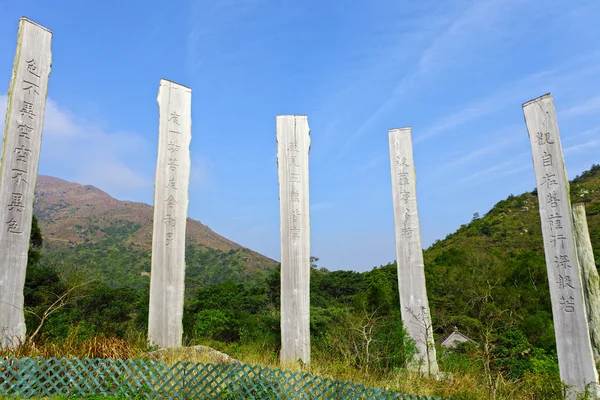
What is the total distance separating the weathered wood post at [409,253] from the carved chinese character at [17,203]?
17.1ft

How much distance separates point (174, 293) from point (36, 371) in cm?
235

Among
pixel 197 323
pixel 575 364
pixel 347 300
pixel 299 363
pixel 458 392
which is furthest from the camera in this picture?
pixel 347 300

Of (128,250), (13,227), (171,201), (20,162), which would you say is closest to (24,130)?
(20,162)

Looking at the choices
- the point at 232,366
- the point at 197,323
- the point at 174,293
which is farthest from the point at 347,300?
the point at 232,366

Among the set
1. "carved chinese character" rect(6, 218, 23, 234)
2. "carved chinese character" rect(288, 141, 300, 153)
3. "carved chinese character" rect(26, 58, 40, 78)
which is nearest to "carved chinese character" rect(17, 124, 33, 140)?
"carved chinese character" rect(26, 58, 40, 78)

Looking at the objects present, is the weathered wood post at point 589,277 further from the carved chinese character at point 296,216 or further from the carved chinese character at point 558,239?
the carved chinese character at point 296,216

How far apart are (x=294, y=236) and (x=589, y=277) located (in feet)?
14.2

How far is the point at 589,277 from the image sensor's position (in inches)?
262

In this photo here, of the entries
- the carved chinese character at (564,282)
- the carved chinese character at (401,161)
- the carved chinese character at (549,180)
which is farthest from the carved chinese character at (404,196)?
the carved chinese character at (564,282)

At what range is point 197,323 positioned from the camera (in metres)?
10.1

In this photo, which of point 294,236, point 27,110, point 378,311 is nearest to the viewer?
point 27,110

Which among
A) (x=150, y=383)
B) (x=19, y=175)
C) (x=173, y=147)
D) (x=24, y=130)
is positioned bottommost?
(x=150, y=383)

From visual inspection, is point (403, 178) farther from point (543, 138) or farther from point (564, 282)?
point (564, 282)

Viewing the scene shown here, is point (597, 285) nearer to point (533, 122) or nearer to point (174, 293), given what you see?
point (533, 122)
